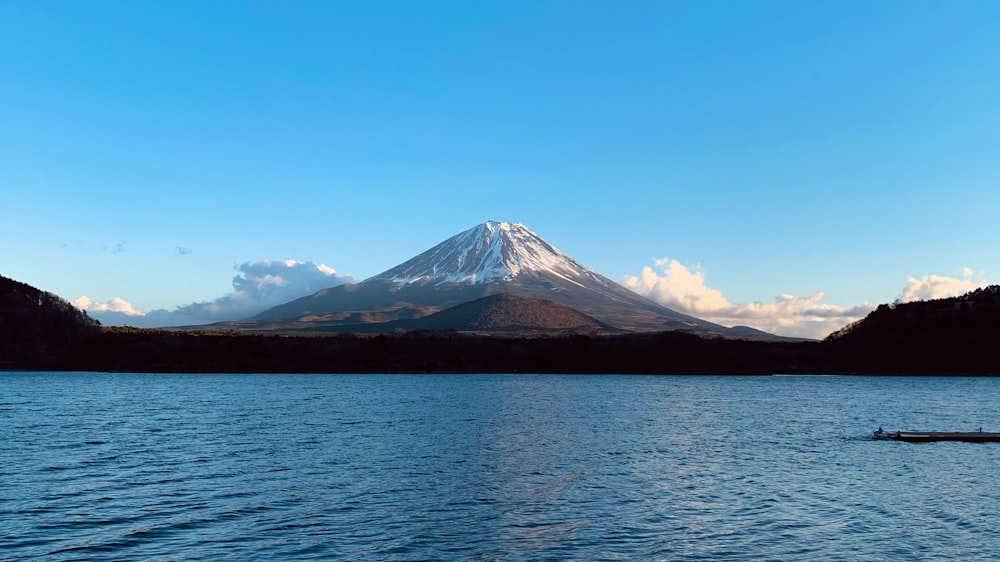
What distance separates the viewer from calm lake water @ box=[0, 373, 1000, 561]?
26.0 m

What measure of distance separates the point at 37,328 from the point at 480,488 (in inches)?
7514

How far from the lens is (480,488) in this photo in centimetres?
3641

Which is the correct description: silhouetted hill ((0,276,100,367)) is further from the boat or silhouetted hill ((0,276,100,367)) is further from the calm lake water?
the boat

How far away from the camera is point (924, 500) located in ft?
116

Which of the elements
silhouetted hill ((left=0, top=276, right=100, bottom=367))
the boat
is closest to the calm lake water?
the boat

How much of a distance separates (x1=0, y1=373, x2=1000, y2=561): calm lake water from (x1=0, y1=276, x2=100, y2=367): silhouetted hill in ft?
417

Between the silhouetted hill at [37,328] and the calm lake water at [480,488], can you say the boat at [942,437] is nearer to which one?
the calm lake water at [480,488]

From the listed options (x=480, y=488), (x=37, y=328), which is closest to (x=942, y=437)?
(x=480, y=488)

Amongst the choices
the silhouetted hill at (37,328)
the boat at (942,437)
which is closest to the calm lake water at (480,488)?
the boat at (942,437)

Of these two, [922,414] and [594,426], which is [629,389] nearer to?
[922,414]

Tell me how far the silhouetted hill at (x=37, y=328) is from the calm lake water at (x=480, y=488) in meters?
127

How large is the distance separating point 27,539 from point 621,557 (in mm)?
19896

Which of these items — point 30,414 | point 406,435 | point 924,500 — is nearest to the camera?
point 924,500

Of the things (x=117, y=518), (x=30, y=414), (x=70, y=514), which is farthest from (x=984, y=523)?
(x=30, y=414)
